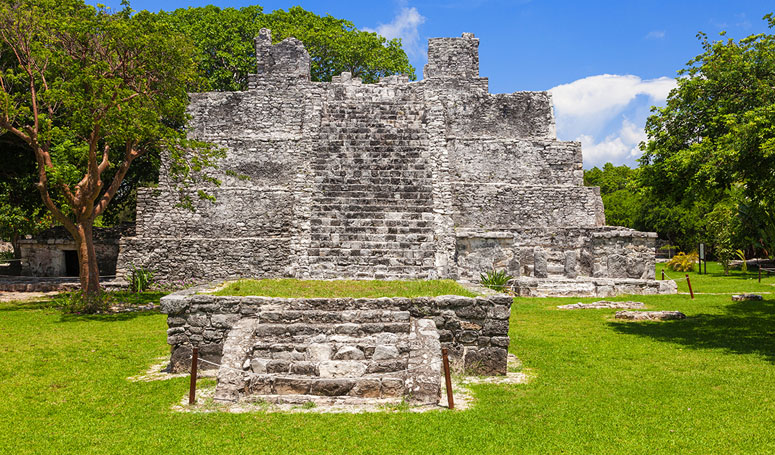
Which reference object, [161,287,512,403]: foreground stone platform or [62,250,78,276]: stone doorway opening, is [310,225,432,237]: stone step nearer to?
[161,287,512,403]: foreground stone platform

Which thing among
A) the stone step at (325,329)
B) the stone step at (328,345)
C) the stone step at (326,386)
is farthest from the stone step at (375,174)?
the stone step at (326,386)

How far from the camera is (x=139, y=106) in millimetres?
12758

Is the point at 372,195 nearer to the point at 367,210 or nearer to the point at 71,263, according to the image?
the point at 367,210

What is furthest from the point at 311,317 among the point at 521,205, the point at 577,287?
the point at 521,205

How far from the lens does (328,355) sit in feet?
21.2

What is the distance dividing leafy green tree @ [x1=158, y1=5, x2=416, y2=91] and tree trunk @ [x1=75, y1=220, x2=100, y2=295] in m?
15.8

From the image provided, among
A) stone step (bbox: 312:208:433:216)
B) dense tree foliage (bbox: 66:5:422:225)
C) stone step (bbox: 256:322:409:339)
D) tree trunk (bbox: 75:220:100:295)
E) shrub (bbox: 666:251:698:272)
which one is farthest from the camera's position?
dense tree foliage (bbox: 66:5:422:225)

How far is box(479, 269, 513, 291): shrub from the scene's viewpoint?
46.1 ft

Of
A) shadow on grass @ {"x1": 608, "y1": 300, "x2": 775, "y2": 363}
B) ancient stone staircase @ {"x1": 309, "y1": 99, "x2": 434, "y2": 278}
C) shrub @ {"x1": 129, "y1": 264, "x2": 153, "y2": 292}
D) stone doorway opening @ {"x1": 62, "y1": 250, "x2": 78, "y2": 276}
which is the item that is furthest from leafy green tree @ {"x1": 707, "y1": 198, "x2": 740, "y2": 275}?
stone doorway opening @ {"x1": 62, "y1": 250, "x2": 78, "y2": 276}

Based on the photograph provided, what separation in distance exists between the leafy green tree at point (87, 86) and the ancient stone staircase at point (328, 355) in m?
7.57

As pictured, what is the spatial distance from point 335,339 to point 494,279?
26.7 ft

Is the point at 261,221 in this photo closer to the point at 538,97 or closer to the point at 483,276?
the point at 483,276

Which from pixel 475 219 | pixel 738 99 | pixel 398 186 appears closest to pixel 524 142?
pixel 475 219

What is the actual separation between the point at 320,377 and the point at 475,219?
11561mm
